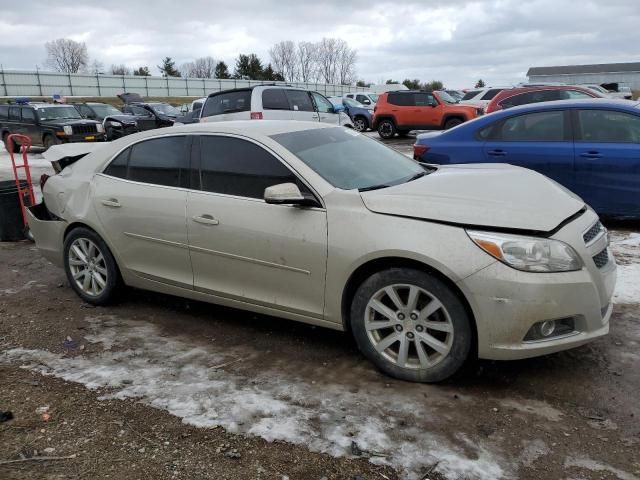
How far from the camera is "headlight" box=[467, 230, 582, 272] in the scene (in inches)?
117

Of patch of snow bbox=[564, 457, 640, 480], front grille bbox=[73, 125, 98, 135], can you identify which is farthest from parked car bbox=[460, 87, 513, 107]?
patch of snow bbox=[564, 457, 640, 480]

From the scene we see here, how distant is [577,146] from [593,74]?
85514 millimetres

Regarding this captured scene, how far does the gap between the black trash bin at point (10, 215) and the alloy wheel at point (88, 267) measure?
119 inches

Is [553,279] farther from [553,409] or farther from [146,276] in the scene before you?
[146,276]

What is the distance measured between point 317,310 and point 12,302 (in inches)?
123

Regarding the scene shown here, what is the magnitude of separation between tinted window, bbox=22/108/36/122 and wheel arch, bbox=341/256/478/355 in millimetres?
18383

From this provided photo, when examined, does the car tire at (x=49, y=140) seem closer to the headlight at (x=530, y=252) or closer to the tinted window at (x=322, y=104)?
the tinted window at (x=322, y=104)

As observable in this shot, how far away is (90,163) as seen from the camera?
480 centimetres

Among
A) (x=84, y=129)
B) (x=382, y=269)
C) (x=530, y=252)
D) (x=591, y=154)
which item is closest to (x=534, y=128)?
(x=591, y=154)

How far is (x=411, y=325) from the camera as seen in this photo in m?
3.22

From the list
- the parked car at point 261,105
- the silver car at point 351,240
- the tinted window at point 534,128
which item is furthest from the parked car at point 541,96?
the silver car at point 351,240

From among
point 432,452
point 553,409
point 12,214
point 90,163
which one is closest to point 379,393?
point 432,452

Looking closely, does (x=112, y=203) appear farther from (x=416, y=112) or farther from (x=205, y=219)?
(x=416, y=112)

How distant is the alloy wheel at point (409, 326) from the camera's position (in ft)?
10.3
